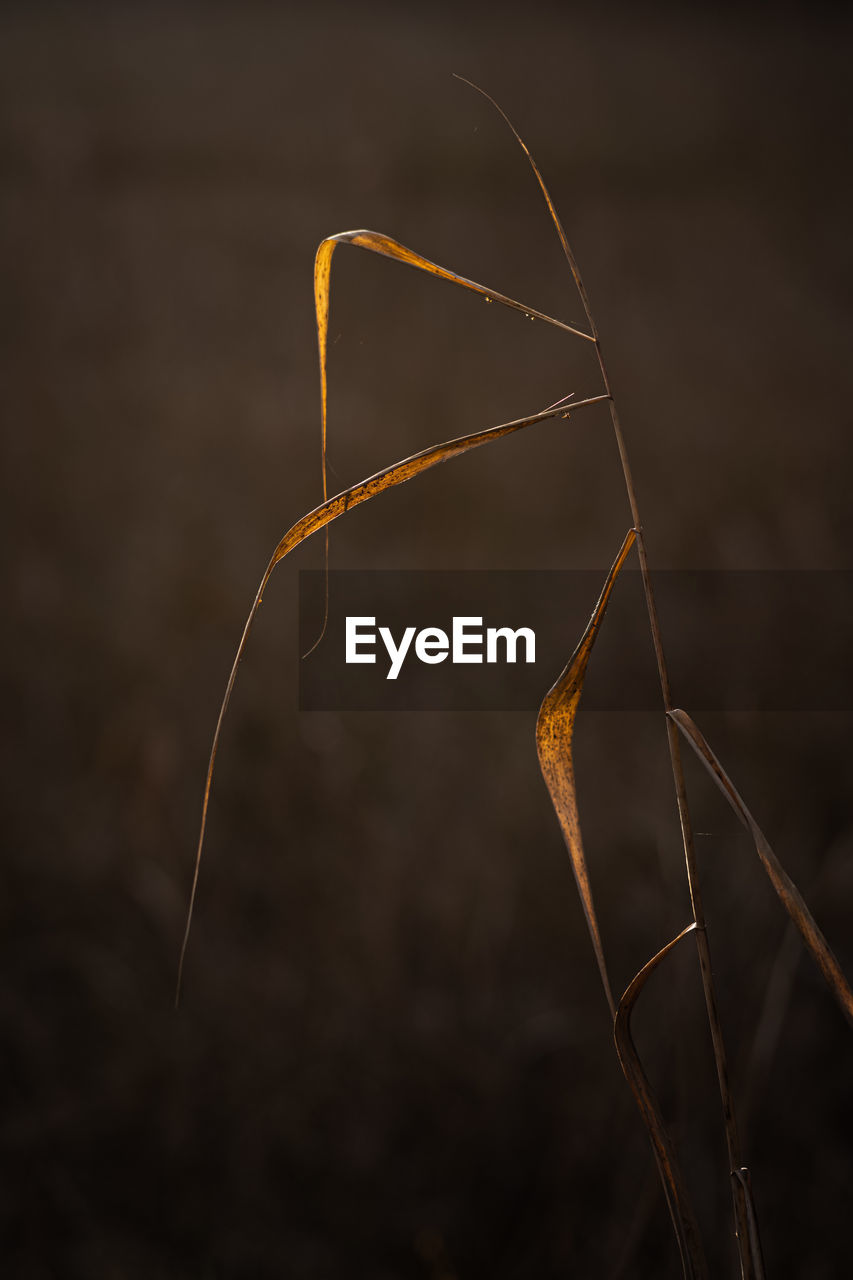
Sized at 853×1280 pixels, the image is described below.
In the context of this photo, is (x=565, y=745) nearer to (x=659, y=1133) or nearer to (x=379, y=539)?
(x=659, y=1133)

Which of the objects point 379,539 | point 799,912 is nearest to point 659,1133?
point 799,912

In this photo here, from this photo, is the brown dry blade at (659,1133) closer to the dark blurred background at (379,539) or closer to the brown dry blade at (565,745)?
the brown dry blade at (565,745)

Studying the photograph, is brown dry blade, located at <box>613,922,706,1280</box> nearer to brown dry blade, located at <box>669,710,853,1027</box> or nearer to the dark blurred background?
brown dry blade, located at <box>669,710,853,1027</box>

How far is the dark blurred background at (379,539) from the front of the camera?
0.89 meters

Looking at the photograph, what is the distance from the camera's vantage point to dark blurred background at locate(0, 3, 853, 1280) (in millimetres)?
891

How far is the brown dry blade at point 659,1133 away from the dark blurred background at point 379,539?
66cm

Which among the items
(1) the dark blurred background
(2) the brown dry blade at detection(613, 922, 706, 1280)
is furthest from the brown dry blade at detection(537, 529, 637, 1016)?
(1) the dark blurred background

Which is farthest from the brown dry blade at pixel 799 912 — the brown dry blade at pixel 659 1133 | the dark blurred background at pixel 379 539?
the dark blurred background at pixel 379 539

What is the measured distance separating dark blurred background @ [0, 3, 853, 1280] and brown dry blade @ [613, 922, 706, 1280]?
2.18ft

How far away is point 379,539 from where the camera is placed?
934 mm

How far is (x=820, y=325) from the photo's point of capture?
0.94 metres

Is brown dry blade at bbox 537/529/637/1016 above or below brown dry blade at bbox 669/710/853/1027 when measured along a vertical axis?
above

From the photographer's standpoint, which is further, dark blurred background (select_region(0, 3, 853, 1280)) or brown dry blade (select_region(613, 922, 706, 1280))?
dark blurred background (select_region(0, 3, 853, 1280))

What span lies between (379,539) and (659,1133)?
2.42 ft
